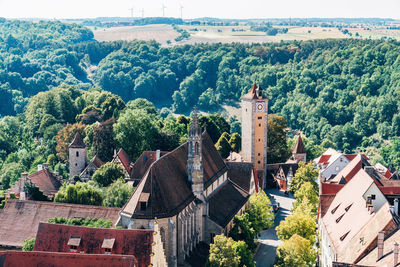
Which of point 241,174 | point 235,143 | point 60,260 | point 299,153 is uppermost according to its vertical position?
point 60,260

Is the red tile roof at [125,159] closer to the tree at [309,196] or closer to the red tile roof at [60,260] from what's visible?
the tree at [309,196]

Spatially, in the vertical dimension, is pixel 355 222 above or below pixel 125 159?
above

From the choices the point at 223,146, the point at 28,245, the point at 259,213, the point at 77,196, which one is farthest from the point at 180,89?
the point at 28,245

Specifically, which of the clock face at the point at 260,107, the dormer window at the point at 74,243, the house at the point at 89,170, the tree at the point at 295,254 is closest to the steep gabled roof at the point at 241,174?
the clock face at the point at 260,107

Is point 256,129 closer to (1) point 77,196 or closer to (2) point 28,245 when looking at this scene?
(1) point 77,196

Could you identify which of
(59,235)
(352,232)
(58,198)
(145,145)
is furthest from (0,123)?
(352,232)

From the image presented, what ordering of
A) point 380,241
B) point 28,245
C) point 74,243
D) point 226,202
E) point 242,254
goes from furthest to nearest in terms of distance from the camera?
point 226,202 → point 242,254 → point 28,245 → point 74,243 → point 380,241
